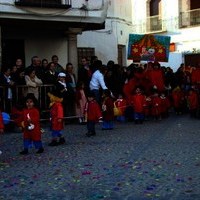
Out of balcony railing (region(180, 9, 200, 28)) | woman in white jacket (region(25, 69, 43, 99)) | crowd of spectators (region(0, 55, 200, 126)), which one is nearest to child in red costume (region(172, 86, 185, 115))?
crowd of spectators (region(0, 55, 200, 126))

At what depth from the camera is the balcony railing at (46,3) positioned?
47.8ft

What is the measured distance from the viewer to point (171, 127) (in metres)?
13.0

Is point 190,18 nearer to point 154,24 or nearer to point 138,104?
point 154,24

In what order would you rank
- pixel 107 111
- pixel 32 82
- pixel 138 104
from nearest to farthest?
pixel 107 111
pixel 32 82
pixel 138 104

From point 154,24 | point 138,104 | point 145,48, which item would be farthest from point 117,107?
point 154,24

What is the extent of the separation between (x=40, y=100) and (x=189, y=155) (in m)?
5.54

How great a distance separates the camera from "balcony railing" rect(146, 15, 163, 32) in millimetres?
34406

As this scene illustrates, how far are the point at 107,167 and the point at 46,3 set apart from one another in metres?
8.31

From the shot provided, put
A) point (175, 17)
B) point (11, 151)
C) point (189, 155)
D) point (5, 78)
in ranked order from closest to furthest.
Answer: point (189, 155), point (11, 151), point (5, 78), point (175, 17)

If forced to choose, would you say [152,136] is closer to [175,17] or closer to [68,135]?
[68,135]

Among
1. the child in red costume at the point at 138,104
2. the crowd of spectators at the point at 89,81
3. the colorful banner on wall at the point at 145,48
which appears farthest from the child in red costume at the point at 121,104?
the colorful banner on wall at the point at 145,48

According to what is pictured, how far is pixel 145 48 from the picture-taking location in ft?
57.8

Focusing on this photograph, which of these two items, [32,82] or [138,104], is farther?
[138,104]

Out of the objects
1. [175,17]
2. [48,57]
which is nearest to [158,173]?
[48,57]
